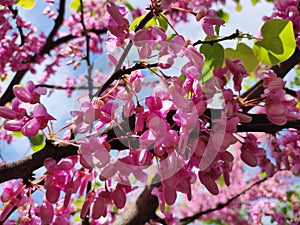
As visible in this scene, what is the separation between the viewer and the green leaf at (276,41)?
1480 millimetres

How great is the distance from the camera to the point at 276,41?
4.96 ft

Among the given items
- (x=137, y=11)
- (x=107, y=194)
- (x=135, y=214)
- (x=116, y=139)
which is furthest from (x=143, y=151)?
(x=137, y=11)

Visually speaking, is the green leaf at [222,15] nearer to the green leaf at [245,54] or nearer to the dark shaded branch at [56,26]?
the dark shaded branch at [56,26]

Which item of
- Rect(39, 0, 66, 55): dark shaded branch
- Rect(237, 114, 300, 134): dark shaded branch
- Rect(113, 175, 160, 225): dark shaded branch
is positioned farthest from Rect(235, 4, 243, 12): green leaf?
Rect(237, 114, 300, 134): dark shaded branch

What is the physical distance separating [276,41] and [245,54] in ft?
0.92

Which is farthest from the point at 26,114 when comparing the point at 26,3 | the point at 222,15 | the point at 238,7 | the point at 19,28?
the point at 238,7

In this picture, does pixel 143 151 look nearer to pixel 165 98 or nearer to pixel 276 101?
pixel 165 98

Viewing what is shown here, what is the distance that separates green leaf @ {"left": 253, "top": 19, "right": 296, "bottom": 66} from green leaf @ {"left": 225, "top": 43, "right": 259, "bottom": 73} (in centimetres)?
19

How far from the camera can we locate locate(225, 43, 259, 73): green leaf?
69.2 inches

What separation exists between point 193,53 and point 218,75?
0.16 meters

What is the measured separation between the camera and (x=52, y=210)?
4.25 feet

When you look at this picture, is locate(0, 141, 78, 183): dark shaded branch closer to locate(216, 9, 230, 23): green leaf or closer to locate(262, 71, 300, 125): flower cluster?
locate(262, 71, 300, 125): flower cluster

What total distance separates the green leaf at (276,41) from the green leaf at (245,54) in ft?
0.63

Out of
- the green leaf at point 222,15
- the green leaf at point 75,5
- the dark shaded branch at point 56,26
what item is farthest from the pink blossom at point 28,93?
the green leaf at point 75,5
